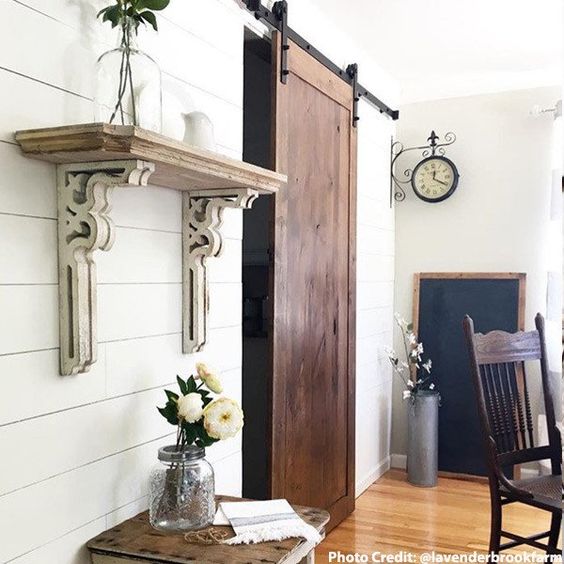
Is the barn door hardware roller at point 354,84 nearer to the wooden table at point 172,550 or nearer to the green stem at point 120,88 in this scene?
the green stem at point 120,88

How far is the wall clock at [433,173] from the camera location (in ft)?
13.5

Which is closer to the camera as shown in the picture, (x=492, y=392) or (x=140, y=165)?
(x=140, y=165)

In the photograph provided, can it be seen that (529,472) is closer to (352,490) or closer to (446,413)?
(446,413)

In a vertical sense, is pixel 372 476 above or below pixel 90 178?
below

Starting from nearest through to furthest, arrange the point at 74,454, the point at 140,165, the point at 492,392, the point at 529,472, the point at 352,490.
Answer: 1. the point at 140,165
2. the point at 74,454
3. the point at 492,392
4. the point at 352,490
5. the point at 529,472

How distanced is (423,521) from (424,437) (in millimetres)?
618

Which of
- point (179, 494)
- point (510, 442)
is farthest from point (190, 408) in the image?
point (510, 442)

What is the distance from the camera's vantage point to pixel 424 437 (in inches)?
154

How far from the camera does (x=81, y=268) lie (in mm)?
1494

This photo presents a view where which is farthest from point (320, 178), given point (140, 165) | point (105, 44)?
point (140, 165)

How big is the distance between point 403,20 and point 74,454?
251 centimetres

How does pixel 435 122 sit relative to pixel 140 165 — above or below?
above

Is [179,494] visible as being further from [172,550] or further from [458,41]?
[458,41]

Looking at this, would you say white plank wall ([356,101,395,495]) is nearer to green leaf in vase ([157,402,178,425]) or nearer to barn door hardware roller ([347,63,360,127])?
barn door hardware roller ([347,63,360,127])
